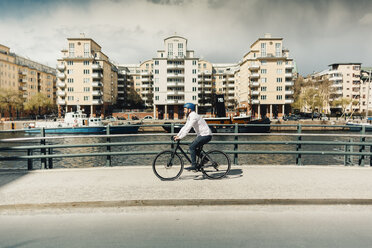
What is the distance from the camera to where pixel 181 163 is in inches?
258

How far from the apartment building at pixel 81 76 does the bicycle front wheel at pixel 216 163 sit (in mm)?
76405

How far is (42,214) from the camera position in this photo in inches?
180

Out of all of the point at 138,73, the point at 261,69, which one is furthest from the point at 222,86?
the point at 138,73

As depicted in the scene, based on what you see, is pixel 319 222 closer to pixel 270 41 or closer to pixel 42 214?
pixel 42 214

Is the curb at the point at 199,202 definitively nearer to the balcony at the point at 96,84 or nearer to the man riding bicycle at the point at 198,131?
the man riding bicycle at the point at 198,131

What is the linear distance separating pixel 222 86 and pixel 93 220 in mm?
100170

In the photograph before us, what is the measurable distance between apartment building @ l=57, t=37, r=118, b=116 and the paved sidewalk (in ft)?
247

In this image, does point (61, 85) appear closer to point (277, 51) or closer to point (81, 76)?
point (81, 76)

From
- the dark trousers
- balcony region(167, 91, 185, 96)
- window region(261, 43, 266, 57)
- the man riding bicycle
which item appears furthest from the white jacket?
window region(261, 43, 266, 57)

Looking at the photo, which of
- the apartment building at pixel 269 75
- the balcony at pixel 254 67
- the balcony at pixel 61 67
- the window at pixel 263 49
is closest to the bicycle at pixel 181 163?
the apartment building at pixel 269 75

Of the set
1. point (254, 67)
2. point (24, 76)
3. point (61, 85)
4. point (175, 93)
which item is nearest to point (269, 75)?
point (254, 67)

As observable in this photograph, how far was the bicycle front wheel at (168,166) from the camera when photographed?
6.44 metres

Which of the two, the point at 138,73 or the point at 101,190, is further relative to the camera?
the point at 138,73

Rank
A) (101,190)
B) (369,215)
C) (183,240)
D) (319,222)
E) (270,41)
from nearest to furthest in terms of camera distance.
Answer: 1. (183,240)
2. (319,222)
3. (369,215)
4. (101,190)
5. (270,41)
